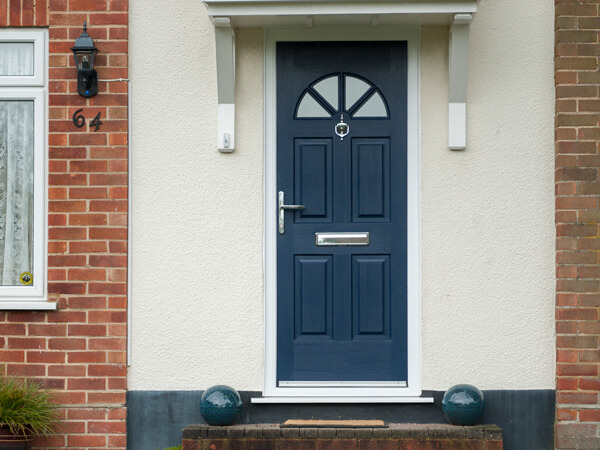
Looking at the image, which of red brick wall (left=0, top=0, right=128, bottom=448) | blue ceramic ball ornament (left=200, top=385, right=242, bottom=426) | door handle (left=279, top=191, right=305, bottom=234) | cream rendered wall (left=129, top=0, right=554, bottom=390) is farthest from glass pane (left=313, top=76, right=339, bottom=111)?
blue ceramic ball ornament (left=200, top=385, right=242, bottom=426)

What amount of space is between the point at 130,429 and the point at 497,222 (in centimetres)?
286

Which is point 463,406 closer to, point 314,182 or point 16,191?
point 314,182

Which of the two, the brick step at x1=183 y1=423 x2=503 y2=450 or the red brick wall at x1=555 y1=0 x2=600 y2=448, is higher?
the red brick wall at x1=555 y1=0 x2=600 y2=448

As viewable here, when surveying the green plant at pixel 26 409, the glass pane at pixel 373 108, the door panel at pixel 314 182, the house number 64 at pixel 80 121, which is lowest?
the green plant at pixel 26 409

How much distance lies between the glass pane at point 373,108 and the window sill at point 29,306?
2447 millimetres

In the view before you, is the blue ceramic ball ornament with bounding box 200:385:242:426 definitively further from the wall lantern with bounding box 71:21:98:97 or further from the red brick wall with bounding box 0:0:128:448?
the wall lantern with bounding box 71:21:98:97

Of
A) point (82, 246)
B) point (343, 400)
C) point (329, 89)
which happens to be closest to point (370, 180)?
point (329, 89)

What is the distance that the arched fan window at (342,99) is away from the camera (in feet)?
18.2

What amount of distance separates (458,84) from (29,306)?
10.7 feet

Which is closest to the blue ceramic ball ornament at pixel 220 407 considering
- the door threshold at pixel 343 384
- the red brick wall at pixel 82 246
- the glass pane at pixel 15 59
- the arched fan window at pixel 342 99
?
the door threshold at pixel 343 384

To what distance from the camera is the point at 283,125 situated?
18.2 feet

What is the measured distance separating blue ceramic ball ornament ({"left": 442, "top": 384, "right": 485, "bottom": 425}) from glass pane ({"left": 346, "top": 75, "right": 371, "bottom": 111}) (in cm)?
209

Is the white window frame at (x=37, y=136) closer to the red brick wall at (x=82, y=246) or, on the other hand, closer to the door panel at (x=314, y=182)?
the red brick wall at (x=82, y=246)

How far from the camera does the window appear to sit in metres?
5.48
